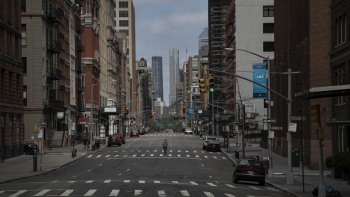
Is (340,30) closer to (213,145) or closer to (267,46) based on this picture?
(213,145)

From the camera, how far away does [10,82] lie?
219 ft

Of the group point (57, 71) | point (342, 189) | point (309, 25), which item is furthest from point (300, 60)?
point (57, 71)

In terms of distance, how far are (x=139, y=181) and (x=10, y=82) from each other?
30.2 m

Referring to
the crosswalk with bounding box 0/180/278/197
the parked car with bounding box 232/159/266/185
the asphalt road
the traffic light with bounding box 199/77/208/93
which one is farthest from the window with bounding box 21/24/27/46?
the crosswalk with bounding box 0/180/278/197

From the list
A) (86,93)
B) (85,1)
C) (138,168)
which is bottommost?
(138,168)

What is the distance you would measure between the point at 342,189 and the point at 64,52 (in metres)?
68.5

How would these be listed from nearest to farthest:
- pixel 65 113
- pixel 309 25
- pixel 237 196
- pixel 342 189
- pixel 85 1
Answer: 1. pixel 237 196
2. pixel 342 189
3. pixel 309 25
4. pixel 65 113
5. pixel 85 1

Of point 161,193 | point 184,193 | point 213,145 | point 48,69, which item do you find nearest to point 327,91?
point 184,193

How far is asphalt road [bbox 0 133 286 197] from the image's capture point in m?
32.8

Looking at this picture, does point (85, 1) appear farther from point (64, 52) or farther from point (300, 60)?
point (300, 60)

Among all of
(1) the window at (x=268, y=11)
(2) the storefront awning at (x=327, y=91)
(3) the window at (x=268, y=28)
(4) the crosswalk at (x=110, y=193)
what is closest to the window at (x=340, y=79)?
(4) the crosswalk at (x=110, y=193)

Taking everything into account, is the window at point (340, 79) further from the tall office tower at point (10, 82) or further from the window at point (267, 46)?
the window at point (267, 46)

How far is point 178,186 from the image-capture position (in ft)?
121

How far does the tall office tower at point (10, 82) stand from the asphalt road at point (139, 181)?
23.3ft
